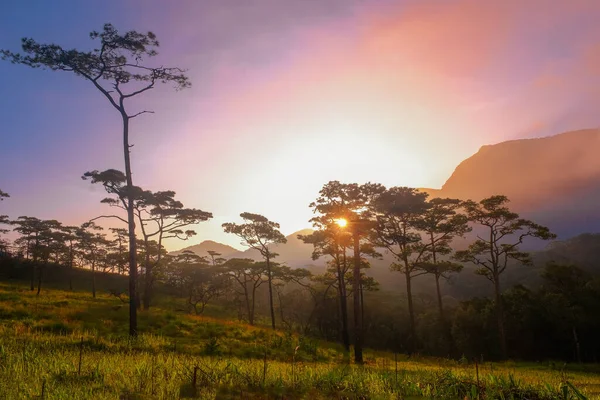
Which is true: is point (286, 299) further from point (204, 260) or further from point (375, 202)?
point (375, 202)

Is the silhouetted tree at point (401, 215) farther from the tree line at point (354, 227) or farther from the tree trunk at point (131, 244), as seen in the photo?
the tree trunk at point (131, 244)

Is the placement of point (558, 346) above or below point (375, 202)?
below

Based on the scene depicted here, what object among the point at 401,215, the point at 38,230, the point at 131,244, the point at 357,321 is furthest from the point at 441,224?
the point at 38,230

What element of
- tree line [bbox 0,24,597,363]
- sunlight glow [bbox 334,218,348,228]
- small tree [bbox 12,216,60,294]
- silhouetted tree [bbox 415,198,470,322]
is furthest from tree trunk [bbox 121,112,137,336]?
small tree [bbox 12,216,60,294]

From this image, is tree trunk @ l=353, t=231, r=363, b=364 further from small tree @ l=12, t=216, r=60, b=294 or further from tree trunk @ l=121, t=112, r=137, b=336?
small tree @ l=12, t=216, r=60, b=294

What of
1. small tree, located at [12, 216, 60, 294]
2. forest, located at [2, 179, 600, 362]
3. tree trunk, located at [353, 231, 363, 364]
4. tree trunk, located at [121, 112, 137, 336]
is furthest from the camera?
small tree, located at [12, 216, 60, 294]

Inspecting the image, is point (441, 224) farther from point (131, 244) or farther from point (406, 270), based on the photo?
point (131, 244)

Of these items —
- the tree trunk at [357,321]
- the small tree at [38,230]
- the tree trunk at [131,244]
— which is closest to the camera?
the tree trunk at [131,244]

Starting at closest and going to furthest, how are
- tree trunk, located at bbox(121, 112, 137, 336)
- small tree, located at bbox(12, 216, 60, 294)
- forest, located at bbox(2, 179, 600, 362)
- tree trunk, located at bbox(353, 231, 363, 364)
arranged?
tree trunk, located at bbox(121, 112, 137, 336)
tree trunk, located at bbox(353, 231, 363, 364)
forest, located at bbox(2, 179, 600, 362)
small tree, located at bbox(12, 216, 60, 294)

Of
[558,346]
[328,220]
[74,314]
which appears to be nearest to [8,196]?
[74,314]

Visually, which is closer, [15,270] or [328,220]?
[328,220]

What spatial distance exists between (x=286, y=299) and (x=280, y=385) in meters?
57.0

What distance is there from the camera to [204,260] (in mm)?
59188

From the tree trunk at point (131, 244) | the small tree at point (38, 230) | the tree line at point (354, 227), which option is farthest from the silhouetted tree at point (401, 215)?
the small tree at point (38, 230)
